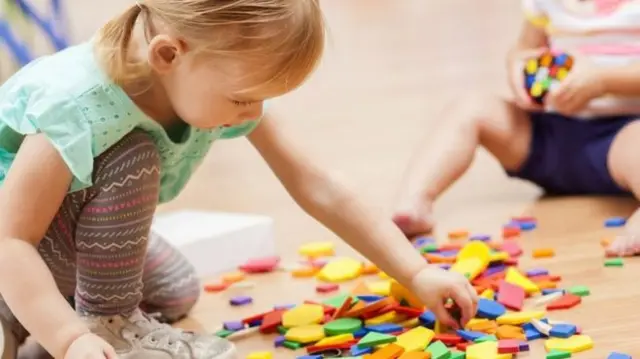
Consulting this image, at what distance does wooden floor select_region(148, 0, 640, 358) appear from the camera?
1166 mm

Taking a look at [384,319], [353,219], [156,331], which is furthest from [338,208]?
[156,331]

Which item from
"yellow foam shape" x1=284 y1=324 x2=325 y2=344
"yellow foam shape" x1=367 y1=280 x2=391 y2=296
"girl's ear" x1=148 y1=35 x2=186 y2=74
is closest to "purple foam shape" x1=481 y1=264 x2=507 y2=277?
"yellow foam shape" x1=367 y1=280 x2=391 y2=296

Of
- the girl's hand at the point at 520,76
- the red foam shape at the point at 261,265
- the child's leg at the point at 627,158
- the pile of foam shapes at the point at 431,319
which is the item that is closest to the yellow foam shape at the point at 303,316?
the pile of foam shapes at the point at 431,319

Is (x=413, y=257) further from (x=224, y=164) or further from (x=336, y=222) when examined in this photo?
(x=224, y=164)

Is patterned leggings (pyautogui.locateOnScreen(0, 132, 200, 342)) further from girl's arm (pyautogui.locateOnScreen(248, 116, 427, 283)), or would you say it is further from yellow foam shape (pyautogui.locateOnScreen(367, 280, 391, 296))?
yellow foam shape (pyautogui.locateOnScreen(367, 280, 391, 296))

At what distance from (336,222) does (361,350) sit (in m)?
0.16

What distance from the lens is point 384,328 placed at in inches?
42.0

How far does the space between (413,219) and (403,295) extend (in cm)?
30

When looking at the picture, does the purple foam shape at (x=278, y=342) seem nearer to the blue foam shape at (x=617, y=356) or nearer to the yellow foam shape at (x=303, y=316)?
the yellow foam shape at (x=303, y=316)

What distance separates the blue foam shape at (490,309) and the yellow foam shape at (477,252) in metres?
0.14

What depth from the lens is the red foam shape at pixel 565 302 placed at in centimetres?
109

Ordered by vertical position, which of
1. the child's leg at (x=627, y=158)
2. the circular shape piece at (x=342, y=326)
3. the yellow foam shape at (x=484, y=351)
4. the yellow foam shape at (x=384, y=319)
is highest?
the child's leg at (x=627, y=158)

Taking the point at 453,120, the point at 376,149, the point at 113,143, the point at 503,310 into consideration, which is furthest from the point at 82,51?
the point at 376,149

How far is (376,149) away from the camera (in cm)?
199
